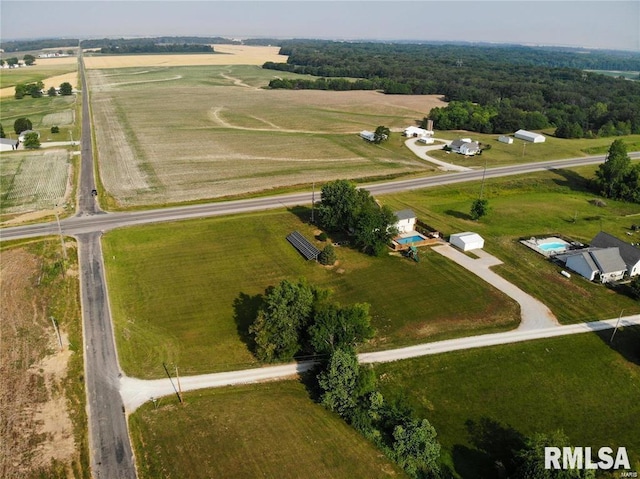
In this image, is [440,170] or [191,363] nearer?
[191,363]

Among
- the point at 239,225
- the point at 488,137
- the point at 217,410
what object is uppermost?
the point at 488,137

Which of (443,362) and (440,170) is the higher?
(440,170)

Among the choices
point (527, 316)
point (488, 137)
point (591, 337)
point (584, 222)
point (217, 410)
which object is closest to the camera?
point (217, 410)

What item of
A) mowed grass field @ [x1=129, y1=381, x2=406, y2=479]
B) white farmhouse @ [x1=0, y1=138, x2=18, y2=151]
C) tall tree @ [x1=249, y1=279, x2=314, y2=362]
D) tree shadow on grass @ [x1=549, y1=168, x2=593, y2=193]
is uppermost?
white farmhouse @ [x1=0, y1=138, x2=18, y2=151]

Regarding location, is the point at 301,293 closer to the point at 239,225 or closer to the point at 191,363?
the point at 191,363

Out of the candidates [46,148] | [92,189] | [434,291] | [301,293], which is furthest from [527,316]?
[46,148]

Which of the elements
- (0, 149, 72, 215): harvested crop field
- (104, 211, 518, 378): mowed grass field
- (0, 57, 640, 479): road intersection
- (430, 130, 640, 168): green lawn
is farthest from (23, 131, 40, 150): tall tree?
(430, 130, 640, 168): green lawn

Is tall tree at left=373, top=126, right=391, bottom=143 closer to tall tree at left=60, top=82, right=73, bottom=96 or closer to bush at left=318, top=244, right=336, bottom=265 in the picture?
bush at left=318, top=244, right=336, bottom=265

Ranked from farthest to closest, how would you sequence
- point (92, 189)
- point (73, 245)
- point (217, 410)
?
point (92, 189) → point (73, 245) → point (217, 410)
